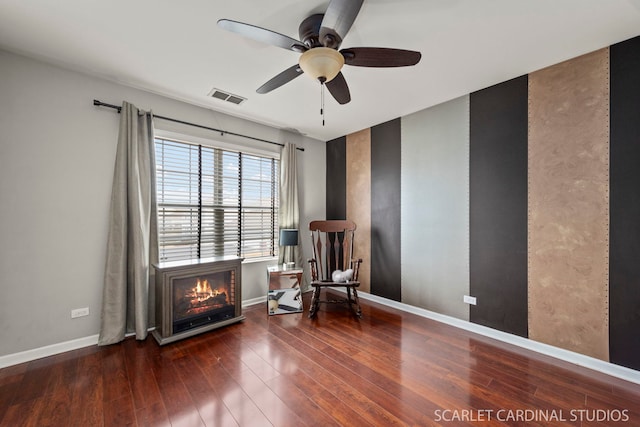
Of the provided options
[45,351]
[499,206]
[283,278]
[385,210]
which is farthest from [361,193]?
[45,351]

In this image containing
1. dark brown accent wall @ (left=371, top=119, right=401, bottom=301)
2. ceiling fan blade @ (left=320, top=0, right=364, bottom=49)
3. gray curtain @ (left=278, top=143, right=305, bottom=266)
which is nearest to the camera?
ceiling fan blade @ (left=320, top=0, right=364, bottom=49)

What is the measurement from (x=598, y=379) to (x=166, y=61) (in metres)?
4.47

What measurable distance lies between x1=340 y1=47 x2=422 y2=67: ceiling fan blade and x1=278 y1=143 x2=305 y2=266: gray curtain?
2.35m

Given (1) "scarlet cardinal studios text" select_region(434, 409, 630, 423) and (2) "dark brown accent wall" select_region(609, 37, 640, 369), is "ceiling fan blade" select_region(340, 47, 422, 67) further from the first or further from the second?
(1) "scarlet cardinal studios text" select_region(434, 409, 630, 423)

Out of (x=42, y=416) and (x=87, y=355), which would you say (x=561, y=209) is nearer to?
(x=42, y=416)

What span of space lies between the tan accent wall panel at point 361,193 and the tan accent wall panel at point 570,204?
2039 millimetres

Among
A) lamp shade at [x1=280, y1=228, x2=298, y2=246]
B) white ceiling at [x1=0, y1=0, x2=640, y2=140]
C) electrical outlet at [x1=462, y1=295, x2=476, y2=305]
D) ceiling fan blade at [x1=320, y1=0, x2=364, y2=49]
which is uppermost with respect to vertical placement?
white ceiling at [x1=0, y1=0, x2=640, y2=140]

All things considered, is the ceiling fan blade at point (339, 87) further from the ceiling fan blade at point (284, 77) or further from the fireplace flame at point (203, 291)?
the fireplace flame at point (203, 291)

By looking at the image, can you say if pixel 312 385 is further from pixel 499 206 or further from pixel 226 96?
pixel 226 96

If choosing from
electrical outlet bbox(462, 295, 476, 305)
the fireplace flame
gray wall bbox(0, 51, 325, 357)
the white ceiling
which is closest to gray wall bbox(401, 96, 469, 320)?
electrical outlet bbox(462, 295, 476, 305)

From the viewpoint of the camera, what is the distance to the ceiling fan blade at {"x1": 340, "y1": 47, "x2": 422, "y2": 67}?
1.79 meters

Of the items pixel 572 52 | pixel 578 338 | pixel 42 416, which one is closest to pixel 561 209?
pixel 578 338

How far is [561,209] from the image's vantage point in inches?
93.6

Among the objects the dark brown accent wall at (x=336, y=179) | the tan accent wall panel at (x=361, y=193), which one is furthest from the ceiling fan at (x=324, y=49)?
the dark brown accent wall at (x=336, y=179)
